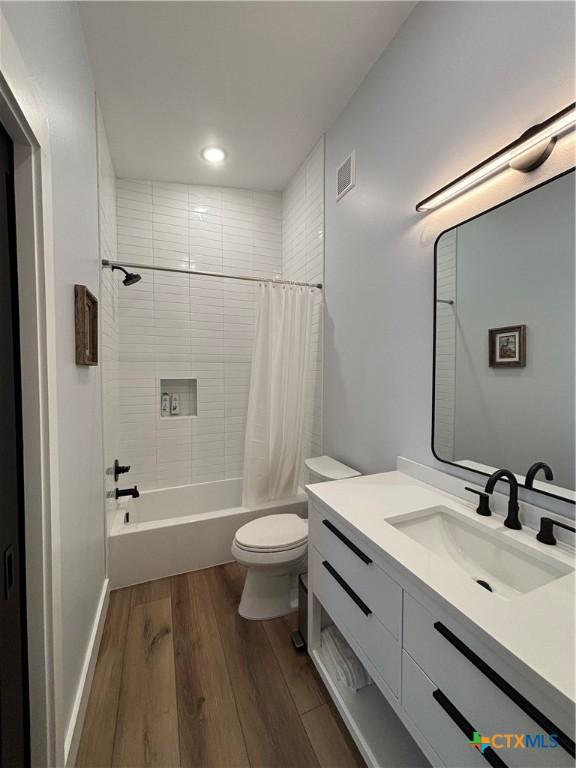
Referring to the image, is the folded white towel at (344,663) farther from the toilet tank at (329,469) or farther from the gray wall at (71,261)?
the gray wall at (71,261)

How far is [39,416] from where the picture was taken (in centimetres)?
83

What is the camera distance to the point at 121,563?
1987 mm

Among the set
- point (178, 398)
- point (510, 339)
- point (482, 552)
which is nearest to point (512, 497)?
point (482, 552)

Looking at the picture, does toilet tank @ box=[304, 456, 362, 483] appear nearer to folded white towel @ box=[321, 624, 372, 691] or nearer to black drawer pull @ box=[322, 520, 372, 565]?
black drawer pull @ box=[322, 520, 372, 565]

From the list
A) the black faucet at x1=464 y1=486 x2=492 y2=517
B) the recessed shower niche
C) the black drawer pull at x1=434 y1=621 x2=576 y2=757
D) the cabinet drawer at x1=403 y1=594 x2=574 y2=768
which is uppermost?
the recessed shower niche

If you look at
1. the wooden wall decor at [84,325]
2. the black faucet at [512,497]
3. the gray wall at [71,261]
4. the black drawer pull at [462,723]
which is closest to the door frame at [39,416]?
the gray wall at [71,261]

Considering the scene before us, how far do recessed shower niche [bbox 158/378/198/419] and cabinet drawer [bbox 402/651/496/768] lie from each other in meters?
2.36

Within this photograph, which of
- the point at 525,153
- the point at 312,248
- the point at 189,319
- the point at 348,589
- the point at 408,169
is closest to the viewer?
the point at 525,153

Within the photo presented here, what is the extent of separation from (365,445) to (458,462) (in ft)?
2.08

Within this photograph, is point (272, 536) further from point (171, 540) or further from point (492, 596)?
point (492, 596)

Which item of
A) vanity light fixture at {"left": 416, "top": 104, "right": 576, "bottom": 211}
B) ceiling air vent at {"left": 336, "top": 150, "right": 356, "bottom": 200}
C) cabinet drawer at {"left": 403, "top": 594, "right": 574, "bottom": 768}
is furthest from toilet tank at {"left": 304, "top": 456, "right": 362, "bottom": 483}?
ceiling air vent at {"left": 336, "top": 150, "right": 356, "bottom": 200}

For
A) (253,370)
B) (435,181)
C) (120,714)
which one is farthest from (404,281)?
(120,714)

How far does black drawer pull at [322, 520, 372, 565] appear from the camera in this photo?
39.6 inches

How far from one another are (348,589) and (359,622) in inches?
3.8
